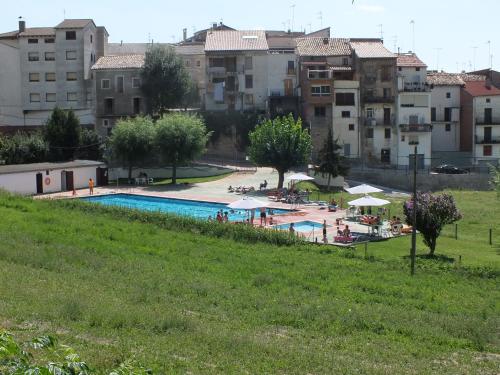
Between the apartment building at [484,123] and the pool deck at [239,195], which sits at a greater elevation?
the apartment building at [484,123]

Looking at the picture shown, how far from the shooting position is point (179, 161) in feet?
195

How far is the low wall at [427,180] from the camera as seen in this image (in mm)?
63750

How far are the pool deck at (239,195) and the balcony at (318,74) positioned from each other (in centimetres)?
1090

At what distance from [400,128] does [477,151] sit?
909cm

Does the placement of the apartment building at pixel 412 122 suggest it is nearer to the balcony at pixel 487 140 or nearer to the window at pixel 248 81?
the balcony at pixel 487 140

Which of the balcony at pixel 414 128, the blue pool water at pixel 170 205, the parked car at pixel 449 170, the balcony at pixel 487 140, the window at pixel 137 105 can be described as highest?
the window at pixel 137 105

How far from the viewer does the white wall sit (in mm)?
76188

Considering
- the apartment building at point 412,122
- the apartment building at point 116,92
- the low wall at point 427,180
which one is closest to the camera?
the low wall at point 427,180

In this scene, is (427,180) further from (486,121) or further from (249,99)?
(249,99)

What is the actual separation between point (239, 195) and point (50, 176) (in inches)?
574

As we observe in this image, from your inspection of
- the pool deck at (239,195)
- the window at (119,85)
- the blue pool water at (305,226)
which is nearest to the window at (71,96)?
the window at (119,85)

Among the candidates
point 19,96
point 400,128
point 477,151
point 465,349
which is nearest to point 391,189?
point 400,128

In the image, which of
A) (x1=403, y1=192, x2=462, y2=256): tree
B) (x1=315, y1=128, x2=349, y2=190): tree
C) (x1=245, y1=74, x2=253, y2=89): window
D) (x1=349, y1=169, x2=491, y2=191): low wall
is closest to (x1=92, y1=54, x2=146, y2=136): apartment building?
(x1=245, y1=74, x2=253, y2=89): window

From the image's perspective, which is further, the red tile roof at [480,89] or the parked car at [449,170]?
the red tile roof at [480,89]
